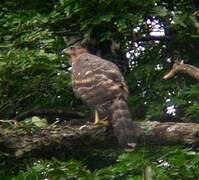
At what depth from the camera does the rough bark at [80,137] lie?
6734 millimetres

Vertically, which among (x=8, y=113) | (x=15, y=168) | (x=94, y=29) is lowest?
(x=15, y=168)

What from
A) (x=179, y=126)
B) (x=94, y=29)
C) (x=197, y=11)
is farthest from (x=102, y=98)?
(x=197, y=11)

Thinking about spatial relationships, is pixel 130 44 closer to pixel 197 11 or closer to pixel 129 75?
pixel 129 75

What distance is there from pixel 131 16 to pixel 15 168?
216 cm

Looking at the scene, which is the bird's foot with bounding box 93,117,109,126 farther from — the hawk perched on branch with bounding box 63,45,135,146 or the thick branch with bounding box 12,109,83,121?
the thick branch with bounding box 12,109,83,121

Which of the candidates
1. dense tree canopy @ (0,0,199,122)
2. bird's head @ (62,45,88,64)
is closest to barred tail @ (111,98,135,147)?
dense tree canopy @ (0,0,199,122)

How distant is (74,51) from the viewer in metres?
8.83

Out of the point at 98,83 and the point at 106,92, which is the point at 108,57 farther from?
the point at 106,92

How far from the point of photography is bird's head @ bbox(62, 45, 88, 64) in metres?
8.75

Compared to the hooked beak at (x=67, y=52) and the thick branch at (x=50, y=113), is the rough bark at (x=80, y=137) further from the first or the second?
the hooked beak at (x=67, y=52)

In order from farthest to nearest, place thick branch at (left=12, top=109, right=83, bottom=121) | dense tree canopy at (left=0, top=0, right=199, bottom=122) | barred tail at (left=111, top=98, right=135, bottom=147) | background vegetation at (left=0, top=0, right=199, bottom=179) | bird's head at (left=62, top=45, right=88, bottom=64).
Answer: bird's head at (left=62, top=45, right=88, bottom=64) → thick branch at (left=12, top=109, right=83, bottom=121) → dense tree canopy at (left=0, top=0, right=199, bottom=122) → barred tail at (left=111, top=98, right=135, bottom=147) → background vegetation at (left=0, top=0, right=199, bottom=179)

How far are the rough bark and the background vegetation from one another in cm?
23

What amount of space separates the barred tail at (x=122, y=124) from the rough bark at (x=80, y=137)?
11 centimetres

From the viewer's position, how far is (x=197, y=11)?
8430 millimetres
